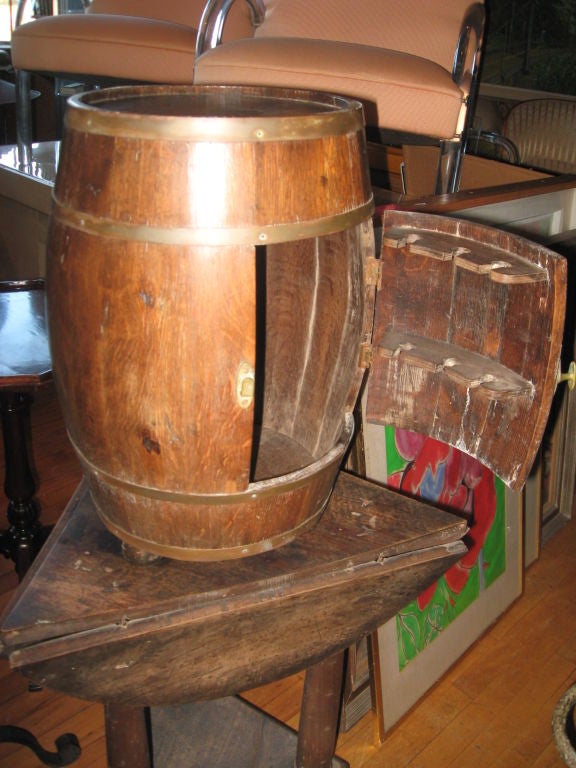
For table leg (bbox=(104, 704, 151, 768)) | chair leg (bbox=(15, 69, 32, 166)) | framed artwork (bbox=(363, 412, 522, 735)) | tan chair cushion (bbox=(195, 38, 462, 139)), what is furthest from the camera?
chair leg (bbox=(15, 69, 32, 166))

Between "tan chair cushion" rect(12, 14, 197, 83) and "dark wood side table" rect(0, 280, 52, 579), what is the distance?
2.75ft

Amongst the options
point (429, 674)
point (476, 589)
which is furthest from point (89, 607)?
point (476, 589)

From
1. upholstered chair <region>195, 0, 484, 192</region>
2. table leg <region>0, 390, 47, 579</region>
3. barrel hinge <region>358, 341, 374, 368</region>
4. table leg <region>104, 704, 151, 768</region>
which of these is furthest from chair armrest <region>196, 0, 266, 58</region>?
table leg <region>104, 704, 151, 768</region>

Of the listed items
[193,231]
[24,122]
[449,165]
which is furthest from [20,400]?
[24,122]

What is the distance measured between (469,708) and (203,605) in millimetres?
1071

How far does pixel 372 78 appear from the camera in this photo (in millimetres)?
1686

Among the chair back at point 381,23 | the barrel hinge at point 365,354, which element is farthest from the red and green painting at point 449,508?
the chair back at point 381,23

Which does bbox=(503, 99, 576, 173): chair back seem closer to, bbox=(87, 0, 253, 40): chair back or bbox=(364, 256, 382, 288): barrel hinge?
bbox=(87, 0, 253, 40): chair back

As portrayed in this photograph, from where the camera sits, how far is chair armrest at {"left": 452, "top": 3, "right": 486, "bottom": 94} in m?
1.83

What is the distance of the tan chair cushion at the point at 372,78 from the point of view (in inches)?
66.4

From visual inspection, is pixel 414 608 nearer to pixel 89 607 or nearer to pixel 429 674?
pixel 429 674

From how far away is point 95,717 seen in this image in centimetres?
164

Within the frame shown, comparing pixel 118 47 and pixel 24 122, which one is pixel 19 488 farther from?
pixel 24 122

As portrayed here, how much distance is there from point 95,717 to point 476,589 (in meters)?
0.91
